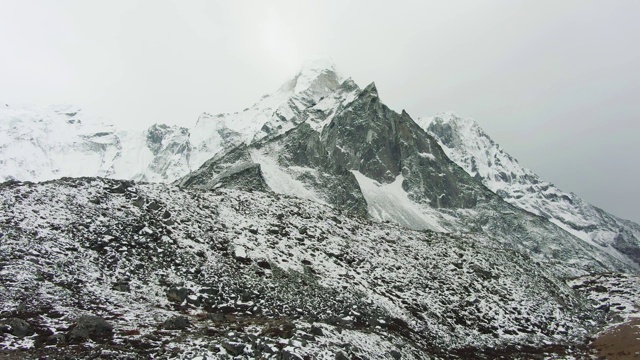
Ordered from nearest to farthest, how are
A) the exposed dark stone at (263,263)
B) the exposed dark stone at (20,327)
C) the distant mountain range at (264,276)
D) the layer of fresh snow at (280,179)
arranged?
the exposed dark stone at (20,327)
the distant mountain range at (264,276)
the exposed dark stone at (263,263)
the layer of fresh snow at (280,179)

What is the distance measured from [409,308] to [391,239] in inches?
498

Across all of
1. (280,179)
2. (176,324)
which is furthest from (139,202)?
(280,179)

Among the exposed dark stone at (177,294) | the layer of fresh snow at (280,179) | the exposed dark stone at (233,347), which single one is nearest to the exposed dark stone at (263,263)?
the exposed dark stone at (177,294)

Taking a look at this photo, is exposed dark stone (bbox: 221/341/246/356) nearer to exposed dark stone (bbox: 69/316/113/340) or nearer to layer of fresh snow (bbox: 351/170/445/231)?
exposed dark stone (bbox: 69/316/113/340)

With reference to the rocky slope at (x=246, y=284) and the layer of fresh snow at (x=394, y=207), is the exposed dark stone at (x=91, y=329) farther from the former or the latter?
the layer of fresh snow at (x=394, y=207)

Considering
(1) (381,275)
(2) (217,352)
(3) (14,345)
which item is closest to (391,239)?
(1) (381,275)

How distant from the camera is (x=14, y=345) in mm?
16203

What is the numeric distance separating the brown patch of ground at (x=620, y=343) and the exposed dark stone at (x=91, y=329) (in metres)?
31.2

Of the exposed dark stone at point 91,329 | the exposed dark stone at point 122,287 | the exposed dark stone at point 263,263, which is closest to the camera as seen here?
the exposed dark stone at point 91,329

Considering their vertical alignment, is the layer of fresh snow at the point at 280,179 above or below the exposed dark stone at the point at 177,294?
above

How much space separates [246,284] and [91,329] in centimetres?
1188

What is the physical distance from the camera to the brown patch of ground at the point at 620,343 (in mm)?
30031

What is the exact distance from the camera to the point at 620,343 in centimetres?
3306

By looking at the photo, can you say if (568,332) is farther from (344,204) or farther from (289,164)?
(289,164)
